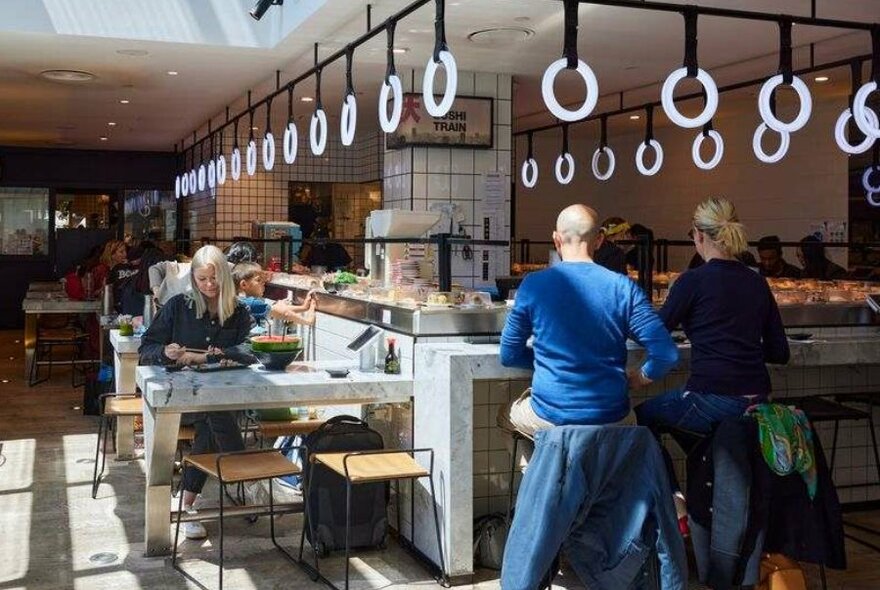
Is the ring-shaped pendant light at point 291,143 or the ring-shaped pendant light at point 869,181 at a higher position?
the ring-shaped pendant light at point 291,143

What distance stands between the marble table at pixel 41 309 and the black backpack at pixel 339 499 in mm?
6056

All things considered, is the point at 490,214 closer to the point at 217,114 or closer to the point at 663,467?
the point at 217,114

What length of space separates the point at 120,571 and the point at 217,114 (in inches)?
336

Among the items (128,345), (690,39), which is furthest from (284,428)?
(690,39)

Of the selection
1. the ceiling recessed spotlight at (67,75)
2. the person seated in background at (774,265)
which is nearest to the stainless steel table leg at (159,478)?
the ceiling recessed spotlight at (67,75)

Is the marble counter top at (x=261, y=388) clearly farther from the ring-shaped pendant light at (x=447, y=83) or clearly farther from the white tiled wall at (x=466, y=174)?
the white tiled wall at (x=466, y=174)

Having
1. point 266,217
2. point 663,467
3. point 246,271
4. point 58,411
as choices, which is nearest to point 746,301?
point 663,467

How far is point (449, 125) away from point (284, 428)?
4.32 metres

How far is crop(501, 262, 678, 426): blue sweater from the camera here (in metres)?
3.48

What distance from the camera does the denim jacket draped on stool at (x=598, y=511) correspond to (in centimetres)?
341

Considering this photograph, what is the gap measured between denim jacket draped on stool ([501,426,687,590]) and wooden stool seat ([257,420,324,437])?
2.16 metres

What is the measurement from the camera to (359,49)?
26.6ft

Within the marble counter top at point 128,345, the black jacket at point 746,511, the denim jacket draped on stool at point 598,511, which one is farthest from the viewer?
the marble counter top at point 128,345

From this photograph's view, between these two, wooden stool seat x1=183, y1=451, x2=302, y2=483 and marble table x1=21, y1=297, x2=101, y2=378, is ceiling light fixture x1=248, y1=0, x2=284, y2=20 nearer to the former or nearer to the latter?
wooden stool seat x1=183, y1=451, x2=302, y2=483
